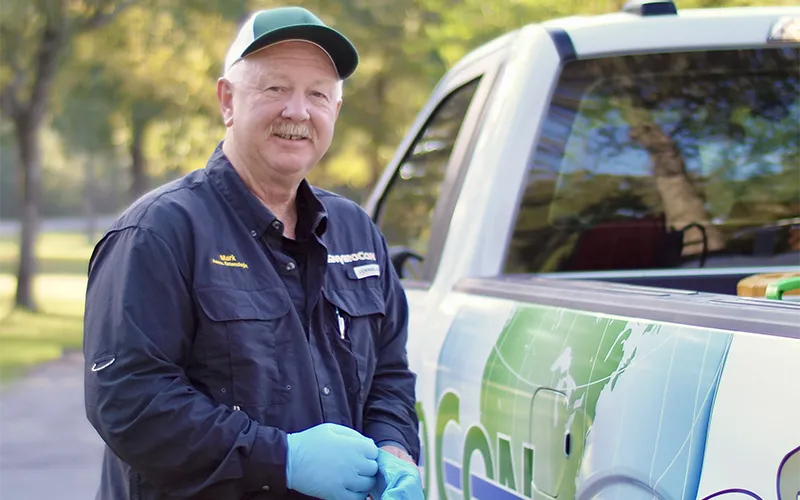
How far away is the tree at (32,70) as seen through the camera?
15.6 m

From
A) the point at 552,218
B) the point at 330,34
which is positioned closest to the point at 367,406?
the point at 330,34

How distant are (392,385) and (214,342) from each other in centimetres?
56

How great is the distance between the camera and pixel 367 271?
2.59 metres

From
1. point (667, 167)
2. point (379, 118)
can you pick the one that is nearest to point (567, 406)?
point (667, 167)

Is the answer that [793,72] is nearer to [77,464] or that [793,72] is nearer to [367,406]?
[367,406]

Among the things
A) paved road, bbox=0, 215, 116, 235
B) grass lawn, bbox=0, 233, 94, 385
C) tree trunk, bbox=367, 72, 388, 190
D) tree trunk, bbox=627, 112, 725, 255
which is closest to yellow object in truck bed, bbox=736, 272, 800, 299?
tree trunk, bbox=627, 112, 725, 255

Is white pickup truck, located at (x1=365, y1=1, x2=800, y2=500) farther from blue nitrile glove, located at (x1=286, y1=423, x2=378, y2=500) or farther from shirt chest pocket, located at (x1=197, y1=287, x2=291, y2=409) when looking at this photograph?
A: shirt chest pocket, located at (x1=197, y1=287, x2=291, y2=409)

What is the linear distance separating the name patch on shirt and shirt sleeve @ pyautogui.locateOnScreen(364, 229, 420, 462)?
62 mm

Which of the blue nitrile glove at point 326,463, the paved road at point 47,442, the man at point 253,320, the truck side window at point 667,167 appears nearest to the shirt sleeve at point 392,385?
the man at point 253,320

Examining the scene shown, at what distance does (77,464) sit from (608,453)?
6.31m

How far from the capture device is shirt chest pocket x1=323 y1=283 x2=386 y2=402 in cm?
244

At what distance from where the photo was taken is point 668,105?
368 centimetres

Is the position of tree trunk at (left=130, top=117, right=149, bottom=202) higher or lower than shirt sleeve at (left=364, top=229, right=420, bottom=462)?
higher

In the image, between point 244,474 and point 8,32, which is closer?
point 244,474
